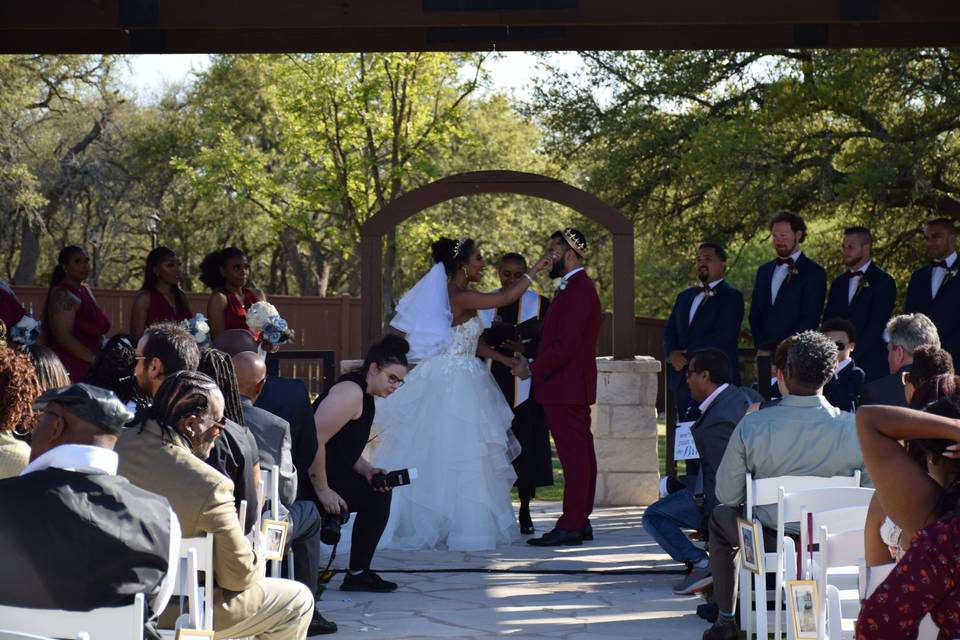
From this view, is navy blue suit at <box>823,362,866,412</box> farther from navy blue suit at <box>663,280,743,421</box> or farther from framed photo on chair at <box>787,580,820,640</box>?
framed photo on chair at <box>787,580,820,640</box>

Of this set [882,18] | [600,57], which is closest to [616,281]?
[882,18]

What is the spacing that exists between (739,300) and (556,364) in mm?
1494

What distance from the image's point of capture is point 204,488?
13.3ft

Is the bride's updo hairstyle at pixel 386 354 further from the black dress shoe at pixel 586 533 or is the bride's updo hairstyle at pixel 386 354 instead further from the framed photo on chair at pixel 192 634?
the framed photo on chair at pixel 192 634

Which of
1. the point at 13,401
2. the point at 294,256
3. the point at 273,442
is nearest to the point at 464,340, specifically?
the point at 273,442

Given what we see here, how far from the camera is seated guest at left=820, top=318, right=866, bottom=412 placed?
289 inches

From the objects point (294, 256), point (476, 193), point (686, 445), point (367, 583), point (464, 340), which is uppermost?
point (294, 256)

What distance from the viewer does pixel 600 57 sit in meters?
18.8

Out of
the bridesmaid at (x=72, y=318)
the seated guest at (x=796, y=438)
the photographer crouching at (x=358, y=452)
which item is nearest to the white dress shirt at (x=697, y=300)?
the photographer crouching at (x=358, y=452)

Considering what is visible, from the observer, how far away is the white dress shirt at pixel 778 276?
8.91 metres

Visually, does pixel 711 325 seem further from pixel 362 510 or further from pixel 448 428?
→ pixel 362 510

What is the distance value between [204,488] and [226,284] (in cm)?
553

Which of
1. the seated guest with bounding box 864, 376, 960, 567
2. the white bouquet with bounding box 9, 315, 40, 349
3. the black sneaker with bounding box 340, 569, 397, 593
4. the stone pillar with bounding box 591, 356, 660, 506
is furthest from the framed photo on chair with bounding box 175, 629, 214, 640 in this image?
the stone pillar with bounding box 591, 356, 660, 506

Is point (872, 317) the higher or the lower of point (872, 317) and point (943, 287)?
the lower
